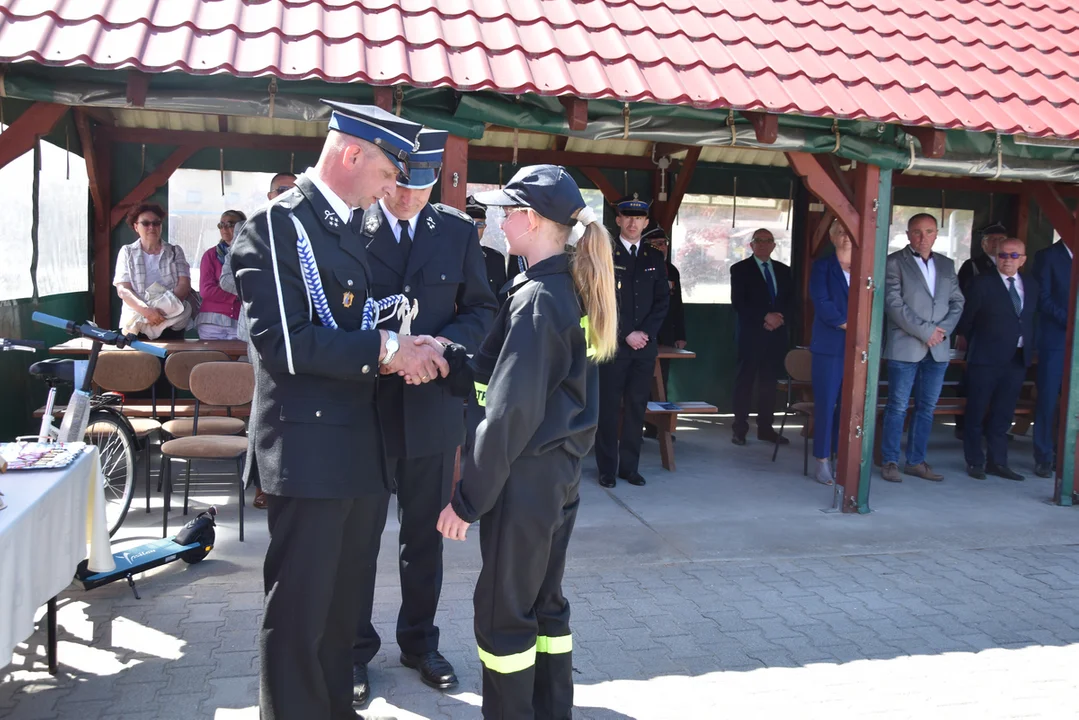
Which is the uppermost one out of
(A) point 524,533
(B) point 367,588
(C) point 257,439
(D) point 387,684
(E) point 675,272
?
(E) point 675,272

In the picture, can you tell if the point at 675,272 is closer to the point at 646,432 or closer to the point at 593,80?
the point at 646,432

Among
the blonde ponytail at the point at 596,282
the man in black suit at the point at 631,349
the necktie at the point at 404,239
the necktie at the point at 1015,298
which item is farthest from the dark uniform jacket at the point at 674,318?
the blonde ponytail at the point at 596,282

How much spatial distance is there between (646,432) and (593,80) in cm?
440

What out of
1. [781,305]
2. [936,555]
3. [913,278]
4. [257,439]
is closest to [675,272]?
[781,305]

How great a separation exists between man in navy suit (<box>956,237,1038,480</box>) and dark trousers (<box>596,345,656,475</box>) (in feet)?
9.05

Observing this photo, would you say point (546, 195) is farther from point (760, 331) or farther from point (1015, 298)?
point (760, 331)

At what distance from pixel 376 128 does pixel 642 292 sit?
4.52 meters

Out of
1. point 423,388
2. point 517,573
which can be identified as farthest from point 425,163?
point 517,573

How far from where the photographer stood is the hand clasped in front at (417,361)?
106 inches

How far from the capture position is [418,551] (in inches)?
142

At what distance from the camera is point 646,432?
8906mm

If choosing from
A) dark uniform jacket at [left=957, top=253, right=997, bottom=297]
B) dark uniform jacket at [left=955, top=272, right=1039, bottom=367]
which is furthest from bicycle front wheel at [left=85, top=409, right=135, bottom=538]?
dark uniform jacket at [left=957, top=253, right=997, bottom=297]

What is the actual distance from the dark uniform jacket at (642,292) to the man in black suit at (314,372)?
426 centimetres

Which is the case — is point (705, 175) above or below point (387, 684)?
above
